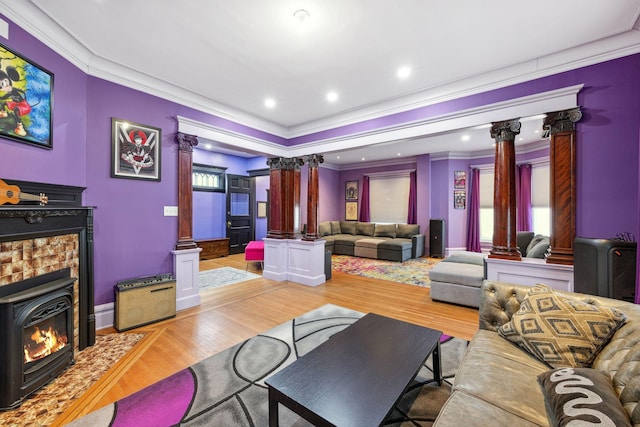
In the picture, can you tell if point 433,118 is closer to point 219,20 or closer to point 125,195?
point 219,20

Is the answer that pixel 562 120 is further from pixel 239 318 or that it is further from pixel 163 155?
pixel 163 155

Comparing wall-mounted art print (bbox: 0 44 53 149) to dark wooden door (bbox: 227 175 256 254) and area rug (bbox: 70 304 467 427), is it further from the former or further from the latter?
dark wooden door (bbox: 227 175 256 254)

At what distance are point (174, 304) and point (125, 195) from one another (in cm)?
139

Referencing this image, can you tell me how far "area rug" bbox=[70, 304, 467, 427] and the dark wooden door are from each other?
5195 millimetres

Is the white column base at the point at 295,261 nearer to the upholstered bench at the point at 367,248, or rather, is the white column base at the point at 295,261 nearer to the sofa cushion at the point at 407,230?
the upholstered bench at the point at 367,248

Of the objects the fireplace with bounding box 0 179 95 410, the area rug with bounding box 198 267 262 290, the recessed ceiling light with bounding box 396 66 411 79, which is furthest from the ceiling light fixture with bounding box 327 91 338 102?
the area rug with bounding box 198 267 262 290

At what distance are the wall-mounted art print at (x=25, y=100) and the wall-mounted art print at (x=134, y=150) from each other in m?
0.62

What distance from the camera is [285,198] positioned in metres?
4.86

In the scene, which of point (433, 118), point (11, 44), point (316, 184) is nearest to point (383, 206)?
point (316, 184)

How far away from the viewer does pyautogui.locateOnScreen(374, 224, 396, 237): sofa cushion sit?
24.3 ft

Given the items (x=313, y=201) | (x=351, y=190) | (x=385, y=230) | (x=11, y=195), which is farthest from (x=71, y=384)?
(x=351, y=190)

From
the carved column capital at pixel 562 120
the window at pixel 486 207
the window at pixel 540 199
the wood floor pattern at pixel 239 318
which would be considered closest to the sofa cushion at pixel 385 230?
the window at pixel 486 207

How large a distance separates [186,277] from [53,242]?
1.48 m

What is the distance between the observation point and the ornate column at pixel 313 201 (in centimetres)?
465
